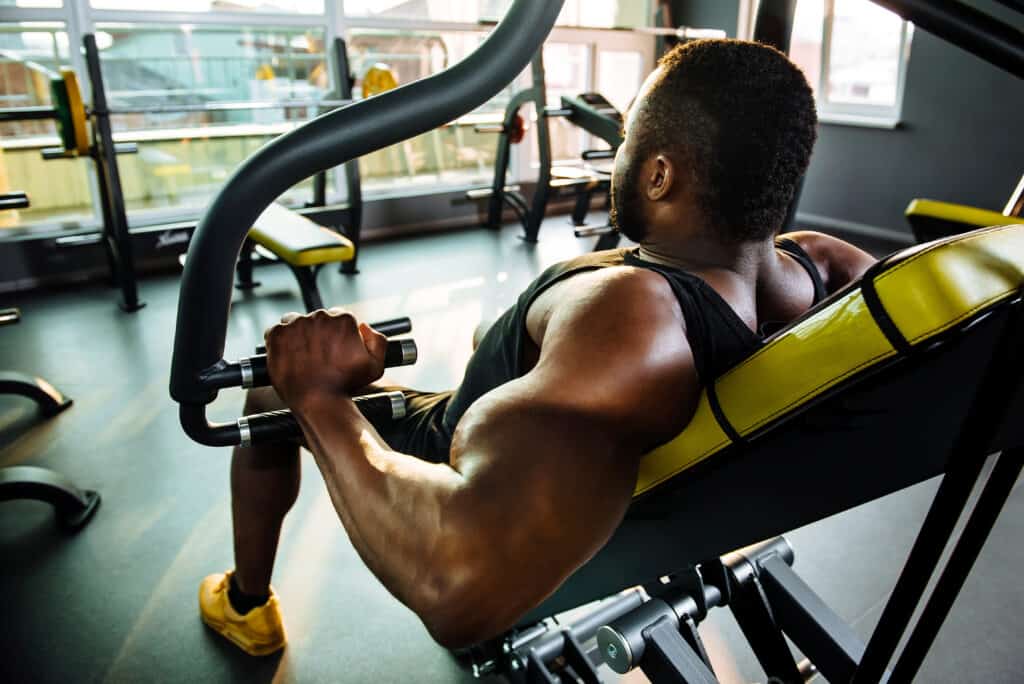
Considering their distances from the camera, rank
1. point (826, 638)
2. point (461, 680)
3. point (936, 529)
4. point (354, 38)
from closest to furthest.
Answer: point (936, 529) → point (826, 638) → point (461, 680) → point (354, 38)

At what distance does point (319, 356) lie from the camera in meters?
0.82

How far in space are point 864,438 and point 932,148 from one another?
14.7ft

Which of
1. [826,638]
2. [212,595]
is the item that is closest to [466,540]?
[826,638]

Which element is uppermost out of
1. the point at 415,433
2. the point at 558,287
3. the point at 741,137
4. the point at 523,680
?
the point at 741,137

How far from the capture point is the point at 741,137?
2.77 ft

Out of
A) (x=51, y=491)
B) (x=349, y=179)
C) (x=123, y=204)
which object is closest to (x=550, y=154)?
(x=349, y=179)

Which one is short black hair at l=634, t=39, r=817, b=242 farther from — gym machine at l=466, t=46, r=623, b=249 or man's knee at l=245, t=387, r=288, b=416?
gym machine at l=466, t=46, r=623, b=249

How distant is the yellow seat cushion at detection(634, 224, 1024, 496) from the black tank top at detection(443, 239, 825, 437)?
0.04 metres

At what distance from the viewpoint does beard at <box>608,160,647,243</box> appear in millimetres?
924

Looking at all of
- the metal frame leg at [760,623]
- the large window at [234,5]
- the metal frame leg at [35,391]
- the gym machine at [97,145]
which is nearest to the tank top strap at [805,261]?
the metal frame leg at [760,623]

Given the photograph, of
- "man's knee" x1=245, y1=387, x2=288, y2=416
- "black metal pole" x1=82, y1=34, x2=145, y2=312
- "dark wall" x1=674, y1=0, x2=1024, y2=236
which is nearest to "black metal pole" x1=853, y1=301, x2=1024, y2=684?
"man's knee" x1=245, y1=387, x2=288, y2=416

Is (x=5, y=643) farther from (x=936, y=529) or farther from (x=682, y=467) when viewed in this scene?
(x=936, y=529)

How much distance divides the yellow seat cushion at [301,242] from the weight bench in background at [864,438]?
1.89 metres

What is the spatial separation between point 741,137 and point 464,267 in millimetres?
3283
